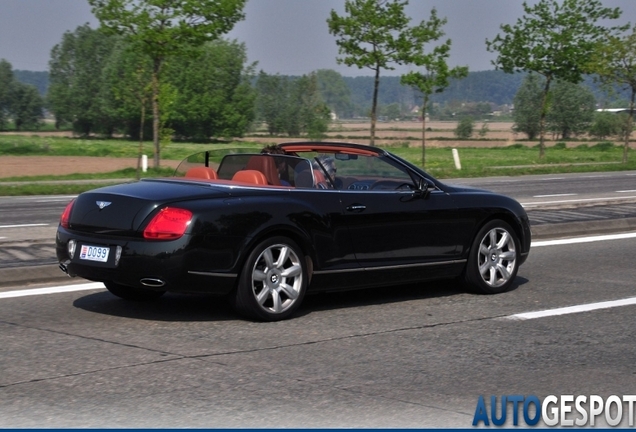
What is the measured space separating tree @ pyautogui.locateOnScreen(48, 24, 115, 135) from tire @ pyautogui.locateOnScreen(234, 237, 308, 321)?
10957 centimetres

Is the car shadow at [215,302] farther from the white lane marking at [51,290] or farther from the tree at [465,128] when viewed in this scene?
the tree at [465,128]

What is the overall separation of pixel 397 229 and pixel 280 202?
1209 millimetres

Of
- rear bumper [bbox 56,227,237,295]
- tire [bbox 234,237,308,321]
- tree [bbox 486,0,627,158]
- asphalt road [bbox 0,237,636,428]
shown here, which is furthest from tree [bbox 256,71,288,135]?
rear bumper [bbox 56,227,237,295]

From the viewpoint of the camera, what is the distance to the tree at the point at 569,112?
371 feet

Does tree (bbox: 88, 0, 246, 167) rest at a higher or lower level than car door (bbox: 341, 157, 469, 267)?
higher

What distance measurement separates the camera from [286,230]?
312 inches

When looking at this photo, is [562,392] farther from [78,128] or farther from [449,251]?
[78,128]

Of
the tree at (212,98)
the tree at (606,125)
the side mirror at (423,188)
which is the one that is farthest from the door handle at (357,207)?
the tree at (212,98)

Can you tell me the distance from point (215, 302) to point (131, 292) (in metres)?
0.69

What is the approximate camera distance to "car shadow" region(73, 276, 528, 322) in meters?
8.11

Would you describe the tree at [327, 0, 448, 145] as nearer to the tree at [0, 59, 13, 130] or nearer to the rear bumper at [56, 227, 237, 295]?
the rear bumper at [56, 227, 237, 295]

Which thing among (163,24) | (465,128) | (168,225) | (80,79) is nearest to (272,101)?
(80,79)

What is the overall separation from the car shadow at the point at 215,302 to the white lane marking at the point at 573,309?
1.05 m

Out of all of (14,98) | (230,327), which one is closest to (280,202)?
(230,327)
